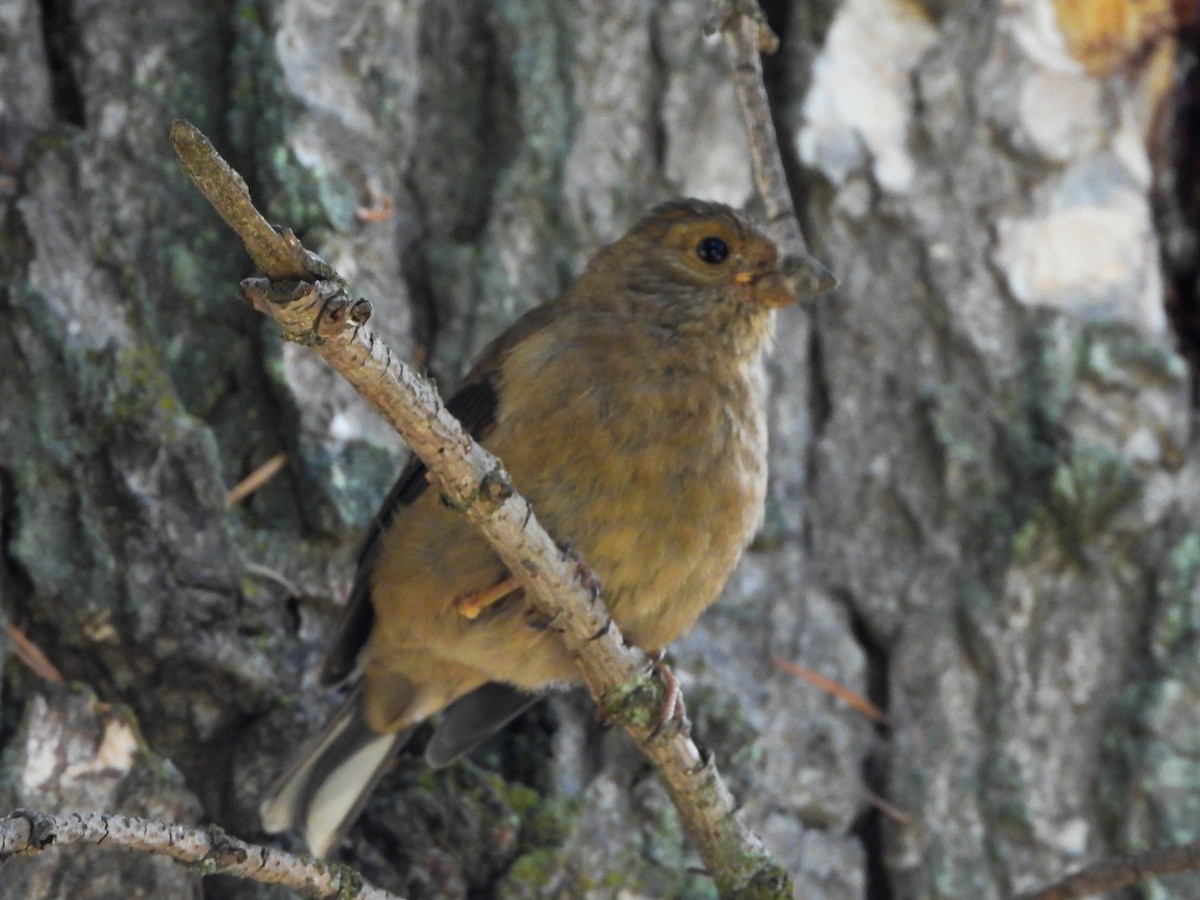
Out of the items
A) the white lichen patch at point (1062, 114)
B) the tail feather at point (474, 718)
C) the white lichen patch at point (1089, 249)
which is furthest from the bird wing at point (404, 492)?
the white lichen patch at point (1062, 114)

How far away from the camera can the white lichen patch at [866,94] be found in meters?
4.32

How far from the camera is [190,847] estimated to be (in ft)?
7.66

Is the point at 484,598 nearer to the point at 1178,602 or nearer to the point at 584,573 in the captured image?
the point at 584,573

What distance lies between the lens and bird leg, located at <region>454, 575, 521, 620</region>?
3379 millimetres

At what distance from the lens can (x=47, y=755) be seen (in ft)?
10.0

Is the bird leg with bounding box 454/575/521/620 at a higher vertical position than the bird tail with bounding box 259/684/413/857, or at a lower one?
higher

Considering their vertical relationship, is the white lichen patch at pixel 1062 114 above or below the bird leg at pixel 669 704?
above

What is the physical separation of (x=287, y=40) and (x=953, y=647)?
7.37 ft

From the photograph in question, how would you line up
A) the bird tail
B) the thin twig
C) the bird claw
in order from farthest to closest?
the thin twig < the bird tail < the bird claw

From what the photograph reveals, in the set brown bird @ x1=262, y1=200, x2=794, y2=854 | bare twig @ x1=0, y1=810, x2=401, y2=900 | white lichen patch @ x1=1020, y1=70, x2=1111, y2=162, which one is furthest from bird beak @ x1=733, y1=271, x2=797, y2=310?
bare twig @ x1=0, y1=810, x2=401, y2=900

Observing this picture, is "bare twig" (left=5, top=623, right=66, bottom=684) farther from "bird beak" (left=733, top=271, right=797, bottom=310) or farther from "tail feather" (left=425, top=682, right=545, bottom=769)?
"bird beak" (left=733, top=271, right=797, bottom=310)

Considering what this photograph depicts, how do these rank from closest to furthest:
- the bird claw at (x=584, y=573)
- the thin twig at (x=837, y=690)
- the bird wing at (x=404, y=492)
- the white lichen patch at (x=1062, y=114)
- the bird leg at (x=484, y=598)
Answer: the bird claw at (x=584, y=573)
the bird leg at (x=484, y=598)
the bird wing at (x=404, y=492)
the thin twig at (x=837, y=690)
the white lichen patch at (x=1062, y=114)

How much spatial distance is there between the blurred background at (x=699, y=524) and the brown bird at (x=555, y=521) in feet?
0.41

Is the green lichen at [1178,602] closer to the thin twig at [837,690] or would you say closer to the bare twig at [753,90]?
the thin twig at [837,690]
